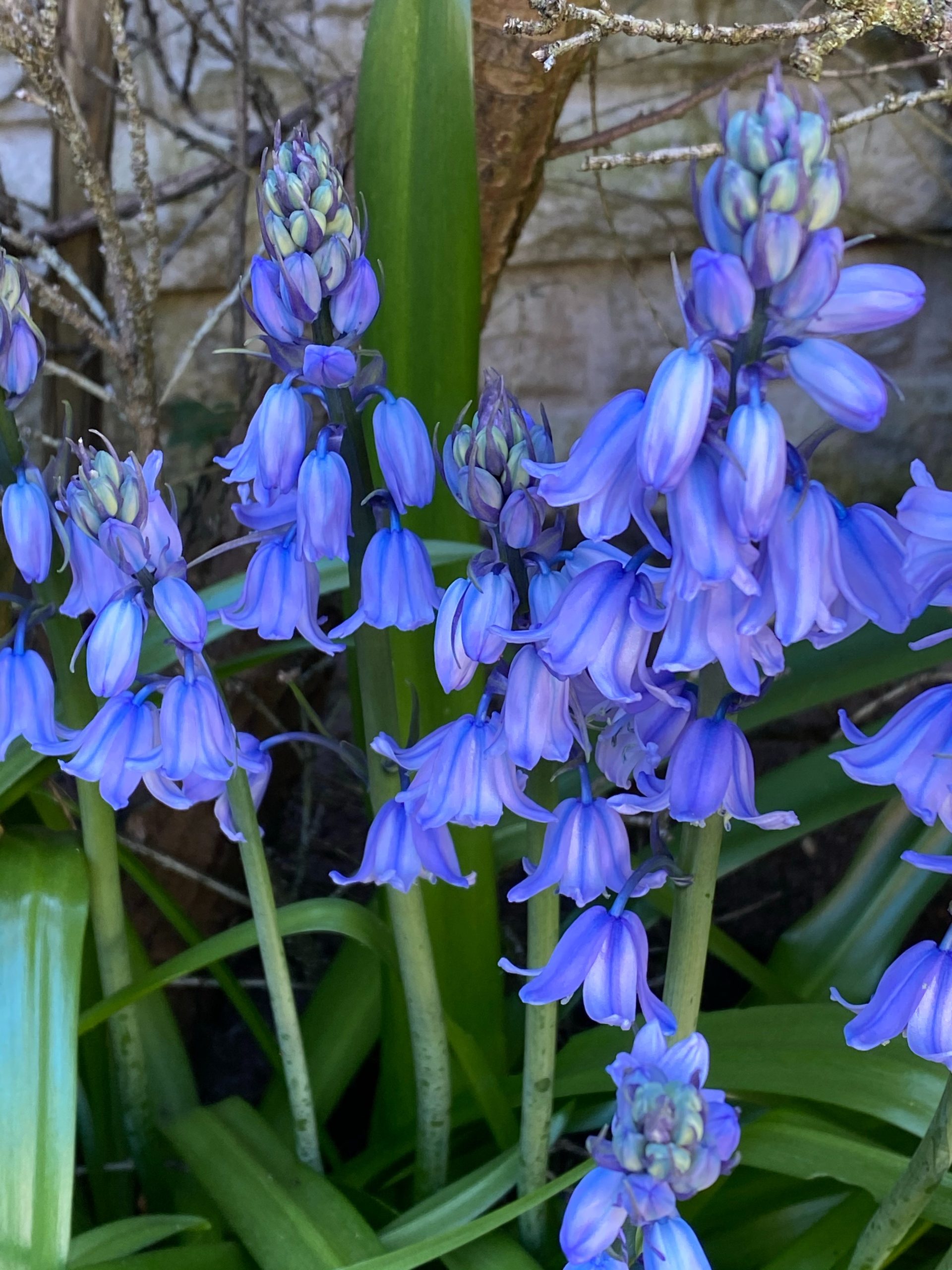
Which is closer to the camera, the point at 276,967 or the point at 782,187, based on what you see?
the point at 782,187

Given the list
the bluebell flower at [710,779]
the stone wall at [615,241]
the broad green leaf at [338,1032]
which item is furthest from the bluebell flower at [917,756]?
the stone wall at [615,241]

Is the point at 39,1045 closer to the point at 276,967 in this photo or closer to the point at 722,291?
the point at 276,967

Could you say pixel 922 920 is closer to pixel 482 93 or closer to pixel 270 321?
pixel 482 93

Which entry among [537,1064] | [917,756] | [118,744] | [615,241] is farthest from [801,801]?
[615,241]

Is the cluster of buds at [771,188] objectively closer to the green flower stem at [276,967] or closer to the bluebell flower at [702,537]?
the bluebell flower at [702,537]

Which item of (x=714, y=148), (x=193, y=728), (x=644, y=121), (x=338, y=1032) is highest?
(x=644, y=121)

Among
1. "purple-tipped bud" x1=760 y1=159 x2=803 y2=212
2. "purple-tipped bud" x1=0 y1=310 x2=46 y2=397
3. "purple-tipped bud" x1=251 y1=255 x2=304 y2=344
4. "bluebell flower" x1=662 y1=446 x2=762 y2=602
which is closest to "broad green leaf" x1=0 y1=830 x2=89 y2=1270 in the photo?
"purple-tipped bud" x1=0 y1=310 x2=46 y2=397
